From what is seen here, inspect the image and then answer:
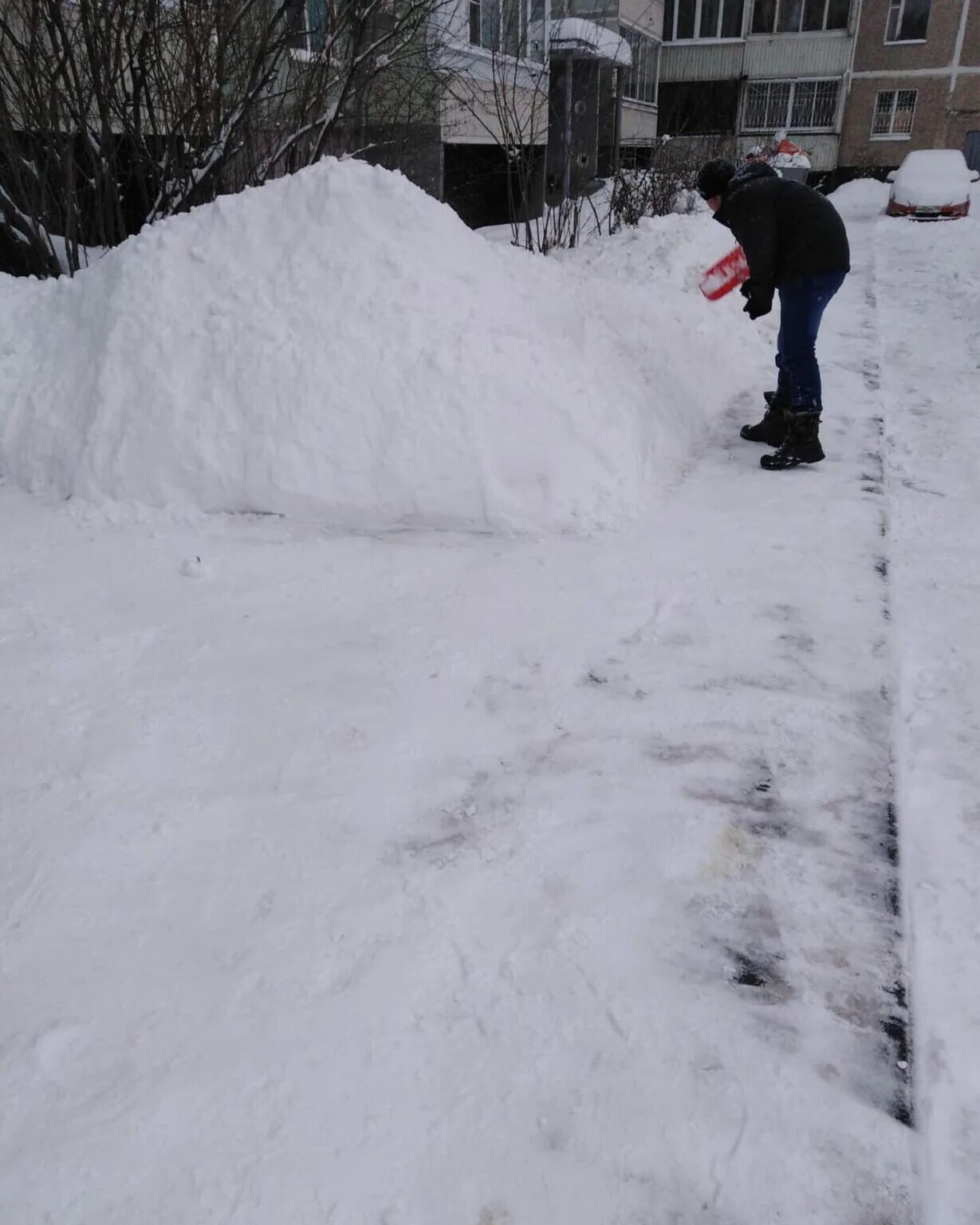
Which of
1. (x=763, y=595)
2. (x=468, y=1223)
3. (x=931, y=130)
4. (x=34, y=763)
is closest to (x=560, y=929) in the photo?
(x=468, y=1223)

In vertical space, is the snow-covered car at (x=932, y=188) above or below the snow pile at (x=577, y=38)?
below

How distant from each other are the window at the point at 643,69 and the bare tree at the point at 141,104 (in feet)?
54.9

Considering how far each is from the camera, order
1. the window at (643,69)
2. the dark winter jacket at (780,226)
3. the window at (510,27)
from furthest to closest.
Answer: the window at (643,69), the window at (510,27), the dark winter jacket at (780,226)

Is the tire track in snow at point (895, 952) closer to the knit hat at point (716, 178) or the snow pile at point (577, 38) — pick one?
the knit hat at point (716, 178)

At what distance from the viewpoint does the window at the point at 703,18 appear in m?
26.4

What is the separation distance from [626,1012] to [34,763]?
5.56 ft

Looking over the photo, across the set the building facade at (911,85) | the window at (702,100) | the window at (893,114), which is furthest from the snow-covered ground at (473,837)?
the window at (893,114)

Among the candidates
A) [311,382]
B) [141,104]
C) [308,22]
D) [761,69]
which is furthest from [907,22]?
[311,382]

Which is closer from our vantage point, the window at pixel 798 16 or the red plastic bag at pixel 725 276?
the red plastic bag at pixel 725 276

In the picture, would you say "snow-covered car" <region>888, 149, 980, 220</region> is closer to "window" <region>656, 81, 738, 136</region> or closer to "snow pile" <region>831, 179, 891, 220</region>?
"snow pile" <region>831, 179, 891, 220</region>

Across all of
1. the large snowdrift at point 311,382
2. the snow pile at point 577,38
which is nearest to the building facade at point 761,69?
the snow pile at point 577,38

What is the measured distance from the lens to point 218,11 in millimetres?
4910

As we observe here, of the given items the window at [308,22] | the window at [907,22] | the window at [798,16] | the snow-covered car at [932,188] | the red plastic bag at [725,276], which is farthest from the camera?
the window at [907,22]

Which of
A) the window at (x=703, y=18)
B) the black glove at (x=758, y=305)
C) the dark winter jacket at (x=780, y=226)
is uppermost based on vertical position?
the window at (x=703, y=18)
